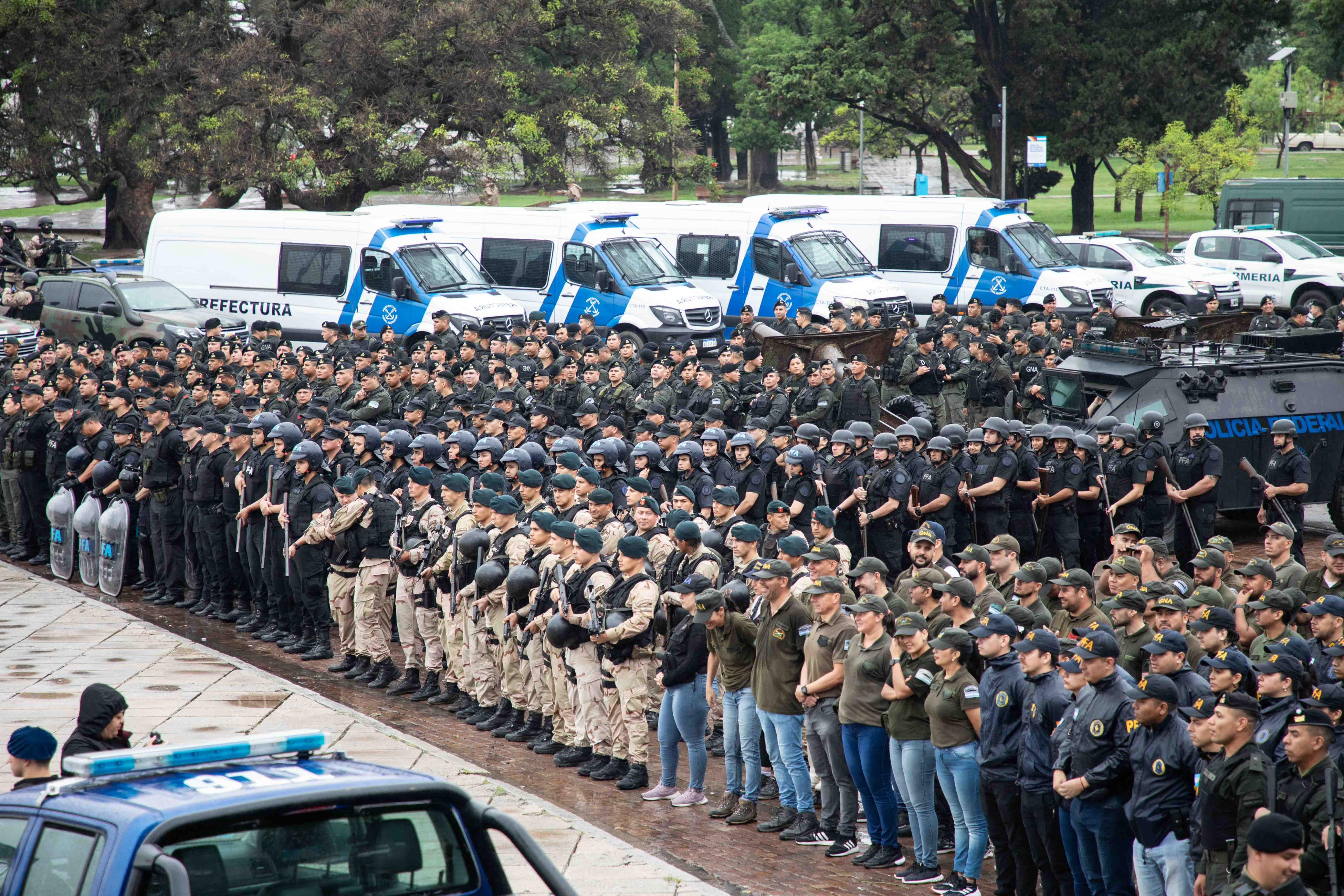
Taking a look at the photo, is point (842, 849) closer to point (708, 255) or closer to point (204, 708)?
point (204, 708)

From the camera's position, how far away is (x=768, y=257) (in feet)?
80.0

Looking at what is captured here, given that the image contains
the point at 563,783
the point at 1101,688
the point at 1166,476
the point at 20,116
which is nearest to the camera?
the point at 1101,688

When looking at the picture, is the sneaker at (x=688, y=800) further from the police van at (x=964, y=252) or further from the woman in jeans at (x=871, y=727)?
the police van at (x=964, y=252)

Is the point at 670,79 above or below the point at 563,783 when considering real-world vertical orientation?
above

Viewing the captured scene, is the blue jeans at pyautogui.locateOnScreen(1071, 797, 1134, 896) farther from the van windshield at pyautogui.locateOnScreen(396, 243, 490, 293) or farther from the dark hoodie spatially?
the van windshield at pyautogui.locateOnScreen(396, 243, 490, 293)

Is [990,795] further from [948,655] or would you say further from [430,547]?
[430,547]

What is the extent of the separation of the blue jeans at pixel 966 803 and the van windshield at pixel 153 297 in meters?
19.4

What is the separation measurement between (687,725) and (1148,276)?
20.4 meters

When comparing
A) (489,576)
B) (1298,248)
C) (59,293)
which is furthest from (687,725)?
(1298,248)

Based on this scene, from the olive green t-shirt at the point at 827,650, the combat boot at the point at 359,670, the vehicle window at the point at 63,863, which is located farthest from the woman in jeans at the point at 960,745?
the combat boot at the point at 359,670

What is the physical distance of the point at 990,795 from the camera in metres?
7.73

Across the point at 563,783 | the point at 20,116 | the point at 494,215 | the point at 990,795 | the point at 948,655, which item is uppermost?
the point at 20,116

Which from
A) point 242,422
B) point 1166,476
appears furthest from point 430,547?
point 1166,476

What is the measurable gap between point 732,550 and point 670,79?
4333 centimetres
